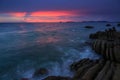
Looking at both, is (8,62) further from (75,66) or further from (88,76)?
(88,76)

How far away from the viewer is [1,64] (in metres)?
14.4

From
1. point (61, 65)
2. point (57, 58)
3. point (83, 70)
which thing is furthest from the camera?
point (57, 58)

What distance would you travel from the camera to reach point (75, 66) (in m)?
12.1

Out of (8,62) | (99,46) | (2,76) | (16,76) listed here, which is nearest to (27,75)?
(16,76)

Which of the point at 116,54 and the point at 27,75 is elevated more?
the point at 116,54

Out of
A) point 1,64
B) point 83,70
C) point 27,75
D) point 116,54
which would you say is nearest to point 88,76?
point 83,70

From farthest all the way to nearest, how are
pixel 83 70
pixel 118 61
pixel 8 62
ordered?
pixel 8 62 < pixel 118 61 < pixel 83 70

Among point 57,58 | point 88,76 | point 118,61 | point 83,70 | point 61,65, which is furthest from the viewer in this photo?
point 57,58

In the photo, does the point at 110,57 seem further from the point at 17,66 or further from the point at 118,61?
the point at 17,66

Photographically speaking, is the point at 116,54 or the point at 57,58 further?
the point at 57,58

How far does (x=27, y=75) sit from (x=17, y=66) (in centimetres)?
267

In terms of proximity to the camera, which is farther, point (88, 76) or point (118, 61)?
point (118, 61)

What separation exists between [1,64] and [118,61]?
10303mm

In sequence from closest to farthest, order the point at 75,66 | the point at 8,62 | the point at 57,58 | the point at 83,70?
the point at 83,70, the point at 75,66, the point at 8,62, the point at 57,58
